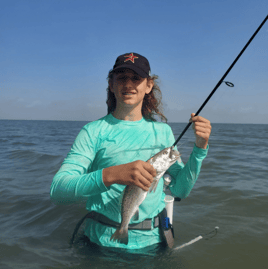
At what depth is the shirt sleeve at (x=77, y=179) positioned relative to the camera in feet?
6.69

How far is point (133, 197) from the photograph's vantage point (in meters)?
2.29

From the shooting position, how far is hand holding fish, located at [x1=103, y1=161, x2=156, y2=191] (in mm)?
1924

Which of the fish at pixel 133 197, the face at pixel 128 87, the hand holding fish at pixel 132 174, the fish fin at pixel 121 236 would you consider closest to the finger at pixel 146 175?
the hand holding fish at pixel 132 174

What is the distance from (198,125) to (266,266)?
9.69 feet

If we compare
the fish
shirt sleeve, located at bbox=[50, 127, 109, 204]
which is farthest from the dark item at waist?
shirt sleeve, located at bbox=[50, 127, 109, 204]

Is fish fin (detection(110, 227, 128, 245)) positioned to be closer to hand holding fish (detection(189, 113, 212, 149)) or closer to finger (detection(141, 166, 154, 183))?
finger (detection(141, 166, 154, 183))

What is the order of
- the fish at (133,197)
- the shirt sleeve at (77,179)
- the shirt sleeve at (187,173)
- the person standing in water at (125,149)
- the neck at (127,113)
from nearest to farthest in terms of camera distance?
the shirt sleeve at (77,179) < the fish at (133,197) < the person standing in water at (125,149) < the shirt sleeve at (187,173) < the neck at (127,113)

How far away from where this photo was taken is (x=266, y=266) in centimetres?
357

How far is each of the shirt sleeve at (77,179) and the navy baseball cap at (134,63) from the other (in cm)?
96

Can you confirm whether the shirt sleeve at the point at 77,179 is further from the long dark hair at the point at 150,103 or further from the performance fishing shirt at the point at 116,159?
the long dark hair at the point at 150,103

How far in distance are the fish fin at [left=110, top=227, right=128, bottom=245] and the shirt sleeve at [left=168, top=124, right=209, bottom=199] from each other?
2.95 feet

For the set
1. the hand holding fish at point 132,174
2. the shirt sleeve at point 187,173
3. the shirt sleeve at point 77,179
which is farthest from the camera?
the shirt sleeve at point 187,173

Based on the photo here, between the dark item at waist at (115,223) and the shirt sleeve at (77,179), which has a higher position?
the shirt sleeve at (77,179)

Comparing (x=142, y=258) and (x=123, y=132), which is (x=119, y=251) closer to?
(x=142, y=258)
